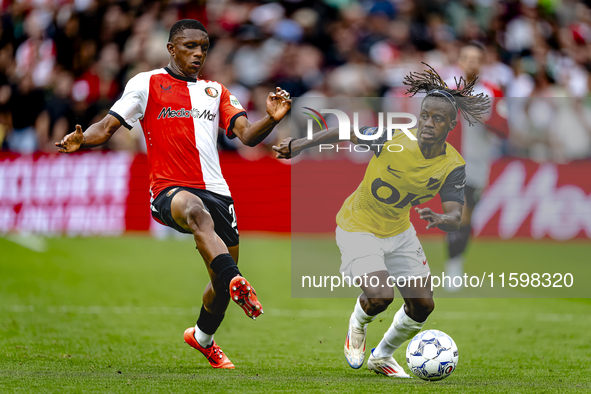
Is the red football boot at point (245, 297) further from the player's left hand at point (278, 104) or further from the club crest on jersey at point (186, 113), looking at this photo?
the club crest on jersey at point (186, 113)

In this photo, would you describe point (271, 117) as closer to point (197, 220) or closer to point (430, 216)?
point (197, 220)

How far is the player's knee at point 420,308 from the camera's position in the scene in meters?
6.09

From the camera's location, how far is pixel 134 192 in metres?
14.6

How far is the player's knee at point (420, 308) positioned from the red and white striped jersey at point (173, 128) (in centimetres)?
176

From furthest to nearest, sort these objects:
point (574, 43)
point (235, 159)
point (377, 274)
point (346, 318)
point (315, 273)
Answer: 1. point (574, 43)
2. point (235, 159)
3. point (346, 318)
4. point (315, 273)
5. point (377, 274)

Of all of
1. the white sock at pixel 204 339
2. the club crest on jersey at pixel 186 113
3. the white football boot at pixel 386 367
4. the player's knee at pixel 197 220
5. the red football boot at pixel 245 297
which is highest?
the club crest on jersey at pixel 186 113

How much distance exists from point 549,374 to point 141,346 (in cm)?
363

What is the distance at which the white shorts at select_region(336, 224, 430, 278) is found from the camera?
6.13m

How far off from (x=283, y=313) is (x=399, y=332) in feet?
11.8

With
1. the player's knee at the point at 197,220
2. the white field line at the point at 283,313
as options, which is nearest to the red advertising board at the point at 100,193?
the white field line at the point at 283,313

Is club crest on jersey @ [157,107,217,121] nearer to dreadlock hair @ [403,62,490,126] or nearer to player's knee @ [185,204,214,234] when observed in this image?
player's knee @ [185,204,214,234]

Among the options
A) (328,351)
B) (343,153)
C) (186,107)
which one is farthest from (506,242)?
(186,107)

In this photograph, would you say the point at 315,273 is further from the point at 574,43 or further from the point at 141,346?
the point at 574,43

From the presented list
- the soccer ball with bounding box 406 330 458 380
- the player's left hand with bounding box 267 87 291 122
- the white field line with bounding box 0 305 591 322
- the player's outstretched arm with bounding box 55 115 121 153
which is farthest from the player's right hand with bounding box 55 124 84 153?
the white field line with bounding box 0 305 591 322
